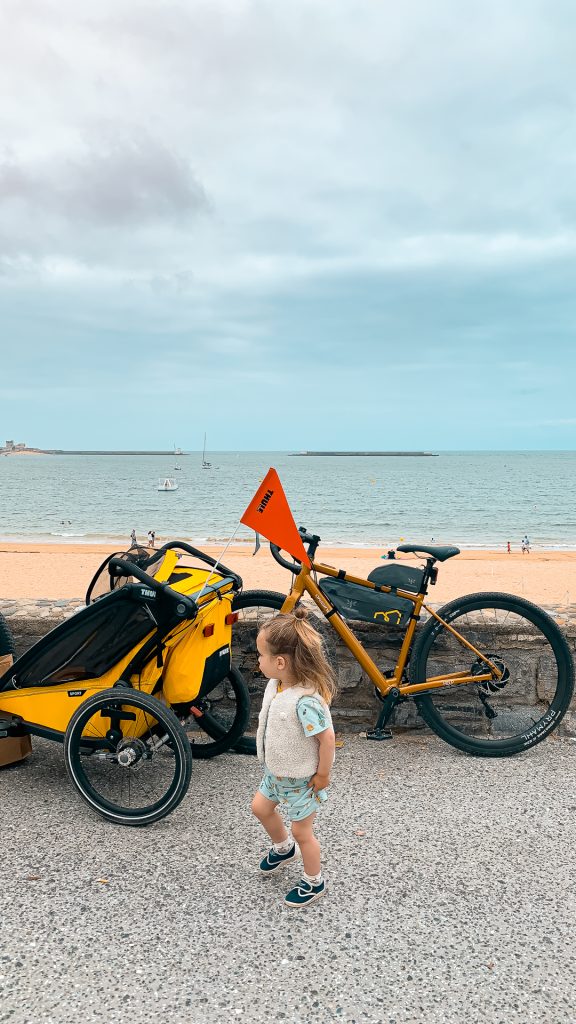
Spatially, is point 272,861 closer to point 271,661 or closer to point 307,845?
point 307,845

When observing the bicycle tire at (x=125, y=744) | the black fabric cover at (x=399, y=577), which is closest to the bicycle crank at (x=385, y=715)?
the black fabric cover at (x=399, y=577)

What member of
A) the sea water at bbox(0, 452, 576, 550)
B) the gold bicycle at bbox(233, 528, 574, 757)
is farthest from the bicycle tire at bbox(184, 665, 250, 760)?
the sea water at bbox(0, 452, 576, 550)

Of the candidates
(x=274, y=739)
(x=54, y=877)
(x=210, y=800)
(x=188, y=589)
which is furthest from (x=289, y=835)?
(x=188, y=589)

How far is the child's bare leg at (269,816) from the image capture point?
2621 mm

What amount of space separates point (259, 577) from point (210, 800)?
17650mm

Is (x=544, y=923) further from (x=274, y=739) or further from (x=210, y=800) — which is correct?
(x=210, y=800)

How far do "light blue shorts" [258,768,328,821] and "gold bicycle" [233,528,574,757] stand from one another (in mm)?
1272

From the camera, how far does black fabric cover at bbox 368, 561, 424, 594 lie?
3.86 meters

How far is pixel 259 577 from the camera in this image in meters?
20.9

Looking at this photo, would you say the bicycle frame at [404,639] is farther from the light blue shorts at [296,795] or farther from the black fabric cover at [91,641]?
the light blue shorts at [296,795]

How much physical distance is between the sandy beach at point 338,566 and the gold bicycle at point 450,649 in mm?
11805

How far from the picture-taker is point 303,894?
2.52 metres

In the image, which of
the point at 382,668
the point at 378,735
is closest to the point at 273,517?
the point at 382,668

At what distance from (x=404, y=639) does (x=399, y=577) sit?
323 mm
